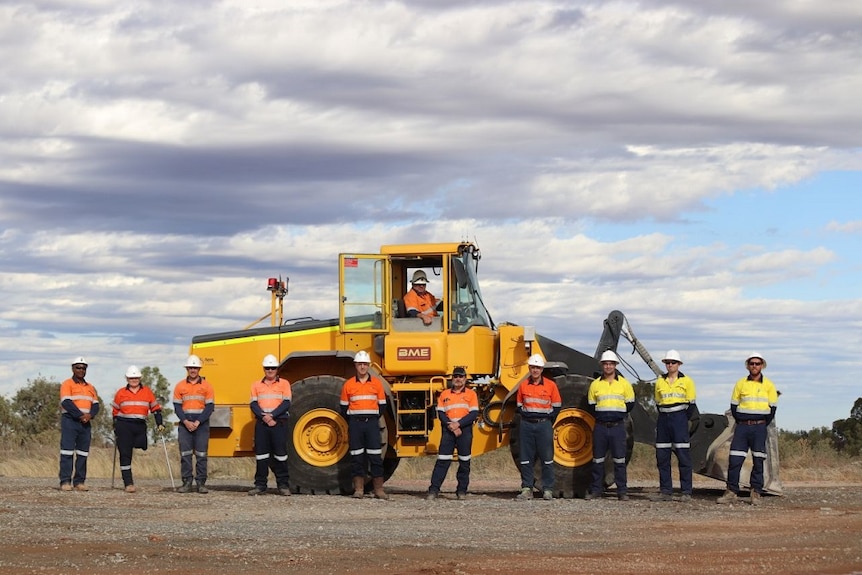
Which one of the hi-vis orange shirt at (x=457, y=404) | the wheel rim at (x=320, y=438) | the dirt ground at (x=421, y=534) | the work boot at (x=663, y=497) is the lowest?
the dirt ground at (x=421, y=534)

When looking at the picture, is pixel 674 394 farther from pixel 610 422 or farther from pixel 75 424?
pixel 75 424

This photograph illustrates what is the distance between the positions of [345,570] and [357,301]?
8.55 metres

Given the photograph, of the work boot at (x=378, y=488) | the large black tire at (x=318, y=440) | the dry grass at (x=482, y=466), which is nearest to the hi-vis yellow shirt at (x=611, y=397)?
the work boot at (x=378, y=488)

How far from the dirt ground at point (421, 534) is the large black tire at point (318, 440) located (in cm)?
68

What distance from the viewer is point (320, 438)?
1972 centimetres

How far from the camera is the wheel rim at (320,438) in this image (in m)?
19.6

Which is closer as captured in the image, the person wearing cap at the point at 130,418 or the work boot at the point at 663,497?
the work boot at the point at 663,497

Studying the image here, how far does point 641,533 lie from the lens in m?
14.4

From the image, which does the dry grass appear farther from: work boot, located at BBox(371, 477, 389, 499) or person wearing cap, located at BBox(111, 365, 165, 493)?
work boot, located at BBox(371, 477, 389, 499)

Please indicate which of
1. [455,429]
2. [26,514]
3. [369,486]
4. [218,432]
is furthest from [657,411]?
[26,514]

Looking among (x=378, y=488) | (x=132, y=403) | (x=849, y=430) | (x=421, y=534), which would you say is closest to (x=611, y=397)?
(x=378, y=488)

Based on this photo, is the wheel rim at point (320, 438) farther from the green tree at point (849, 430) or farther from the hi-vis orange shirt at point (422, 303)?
the green tree at point (849, 430)

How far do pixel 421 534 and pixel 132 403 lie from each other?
7.90 meters

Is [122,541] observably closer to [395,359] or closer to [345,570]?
[345,570]
